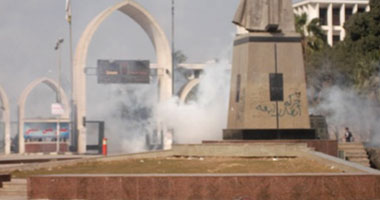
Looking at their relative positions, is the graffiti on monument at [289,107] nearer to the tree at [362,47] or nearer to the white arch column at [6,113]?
the tree at [362,47]

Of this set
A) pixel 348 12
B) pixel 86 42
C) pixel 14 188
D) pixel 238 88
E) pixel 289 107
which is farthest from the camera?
pixel 348 12

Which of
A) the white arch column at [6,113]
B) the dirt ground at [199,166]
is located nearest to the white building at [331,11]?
the white arch column at [6,113]

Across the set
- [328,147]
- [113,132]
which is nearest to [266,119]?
[328,147]

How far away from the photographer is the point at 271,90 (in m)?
25.3

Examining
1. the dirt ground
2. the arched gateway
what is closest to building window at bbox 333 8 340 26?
the arched gateway

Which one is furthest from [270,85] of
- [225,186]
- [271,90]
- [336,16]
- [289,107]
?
[336,16]

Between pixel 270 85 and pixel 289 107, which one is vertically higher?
pixel 270 85

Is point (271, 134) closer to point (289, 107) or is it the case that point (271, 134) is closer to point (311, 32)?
point (289, 107)

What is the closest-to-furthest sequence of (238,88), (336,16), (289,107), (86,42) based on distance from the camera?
1. (289,107)
2. (238,88)
3. (86,42)
4. (336,16)

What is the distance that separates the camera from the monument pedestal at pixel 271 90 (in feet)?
82.7

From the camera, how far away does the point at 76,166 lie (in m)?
21.4

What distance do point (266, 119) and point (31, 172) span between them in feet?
25.7

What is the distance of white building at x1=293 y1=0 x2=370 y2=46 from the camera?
3898 inches

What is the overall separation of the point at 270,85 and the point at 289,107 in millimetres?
937
